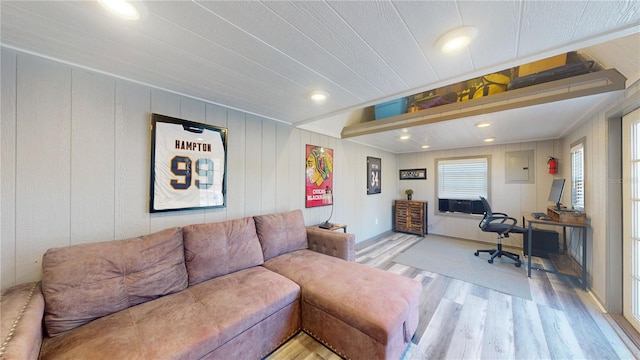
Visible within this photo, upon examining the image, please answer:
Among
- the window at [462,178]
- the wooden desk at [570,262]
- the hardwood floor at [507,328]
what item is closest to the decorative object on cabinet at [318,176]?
the hardwood floor at [507,328]

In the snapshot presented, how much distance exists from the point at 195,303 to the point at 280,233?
3.53 ft

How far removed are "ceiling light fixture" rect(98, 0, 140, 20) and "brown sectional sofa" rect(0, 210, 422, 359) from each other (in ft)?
4.76

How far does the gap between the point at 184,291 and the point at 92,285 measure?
1.75ft

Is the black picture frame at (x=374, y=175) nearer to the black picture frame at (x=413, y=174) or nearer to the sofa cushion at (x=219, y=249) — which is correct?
the black picture frame at (x=413, y=174)

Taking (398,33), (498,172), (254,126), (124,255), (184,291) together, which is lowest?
(184,291)

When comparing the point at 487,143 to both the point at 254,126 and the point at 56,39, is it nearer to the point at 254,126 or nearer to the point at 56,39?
the point at 254,126

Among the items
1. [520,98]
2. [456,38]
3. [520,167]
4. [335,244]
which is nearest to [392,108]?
[520,98]

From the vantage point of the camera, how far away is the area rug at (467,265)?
2.64 metres

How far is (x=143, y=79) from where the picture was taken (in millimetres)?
1743

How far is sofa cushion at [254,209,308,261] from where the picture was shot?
2.32 m

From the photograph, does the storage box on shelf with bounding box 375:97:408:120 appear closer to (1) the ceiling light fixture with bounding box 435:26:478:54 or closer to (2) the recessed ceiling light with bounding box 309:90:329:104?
(2) the recessed ceiling light with bounding box 309:90:329:104

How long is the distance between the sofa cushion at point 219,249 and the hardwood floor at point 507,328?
80cm

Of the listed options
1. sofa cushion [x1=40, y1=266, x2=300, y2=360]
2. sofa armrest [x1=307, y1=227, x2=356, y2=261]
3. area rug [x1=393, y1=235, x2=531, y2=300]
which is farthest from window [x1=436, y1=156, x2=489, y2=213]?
sofa cushion [x1=40, y1=266, x2=300, y2=360]

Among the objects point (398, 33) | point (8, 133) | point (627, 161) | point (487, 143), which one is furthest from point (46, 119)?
point (487, 143)
